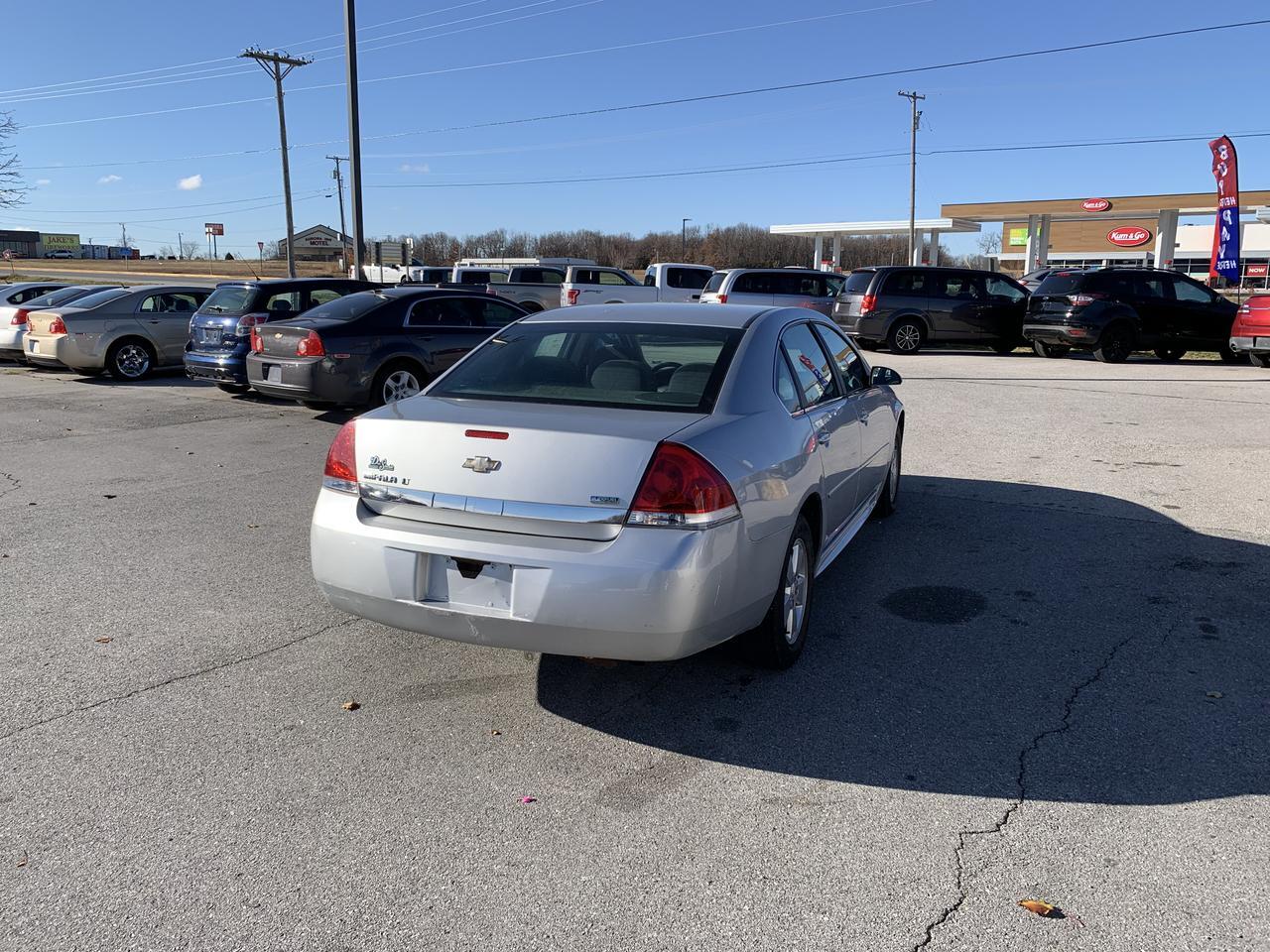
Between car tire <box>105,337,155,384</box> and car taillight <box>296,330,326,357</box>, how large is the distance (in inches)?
269

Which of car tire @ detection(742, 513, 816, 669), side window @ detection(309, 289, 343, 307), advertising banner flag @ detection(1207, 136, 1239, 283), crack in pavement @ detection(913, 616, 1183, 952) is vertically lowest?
crack in pavement @ detection(913, 616, 1183, 952)

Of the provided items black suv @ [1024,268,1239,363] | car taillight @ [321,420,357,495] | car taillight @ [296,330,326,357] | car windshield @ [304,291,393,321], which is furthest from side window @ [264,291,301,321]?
black suv @ [1024,268,1239,363]

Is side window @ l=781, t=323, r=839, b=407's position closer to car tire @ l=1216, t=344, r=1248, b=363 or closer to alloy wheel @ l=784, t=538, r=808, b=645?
alloy wheel @ l=784, t=538, r=808, b=645

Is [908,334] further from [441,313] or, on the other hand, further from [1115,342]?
[441,313]

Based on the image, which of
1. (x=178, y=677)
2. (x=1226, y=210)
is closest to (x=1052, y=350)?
(x=1226, y=210)

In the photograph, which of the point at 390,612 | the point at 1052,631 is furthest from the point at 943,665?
the point at 390,612

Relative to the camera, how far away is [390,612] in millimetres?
3756

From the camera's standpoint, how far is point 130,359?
15.9 meters

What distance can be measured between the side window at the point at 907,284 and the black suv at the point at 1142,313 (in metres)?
2.71

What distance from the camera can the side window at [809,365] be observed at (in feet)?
16.0

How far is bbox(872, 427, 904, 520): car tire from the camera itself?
22.3 ft

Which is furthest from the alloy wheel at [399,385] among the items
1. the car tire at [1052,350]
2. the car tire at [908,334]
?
the car tire at [1052,350]

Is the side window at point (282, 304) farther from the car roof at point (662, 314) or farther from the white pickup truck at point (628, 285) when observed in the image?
the white pickup truck at point (628, 285)

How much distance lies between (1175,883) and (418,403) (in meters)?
3.21
